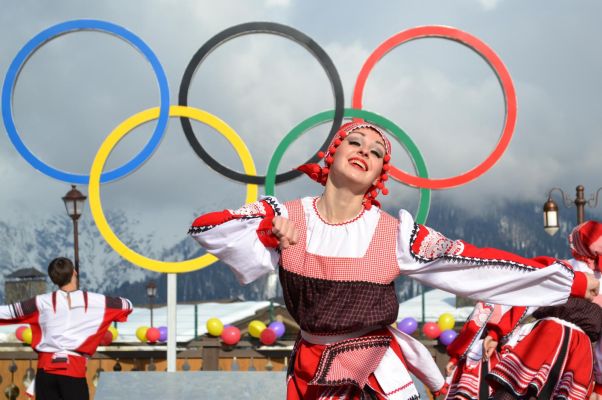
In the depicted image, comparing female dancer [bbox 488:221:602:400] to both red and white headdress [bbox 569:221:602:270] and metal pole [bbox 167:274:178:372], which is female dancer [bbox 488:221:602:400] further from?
metal pole [bbox 167:274:178:372]

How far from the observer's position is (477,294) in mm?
3160

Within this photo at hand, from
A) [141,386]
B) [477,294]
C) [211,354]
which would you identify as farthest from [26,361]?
[477,294]

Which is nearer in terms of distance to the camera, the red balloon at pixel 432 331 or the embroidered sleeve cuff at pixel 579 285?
the embroidered sleeve cuff at pixel 579 285

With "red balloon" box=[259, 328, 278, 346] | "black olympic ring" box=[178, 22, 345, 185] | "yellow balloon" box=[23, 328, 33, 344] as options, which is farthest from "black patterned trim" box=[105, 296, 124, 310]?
"yellow balloon" box=[23, 328, 33, 344]

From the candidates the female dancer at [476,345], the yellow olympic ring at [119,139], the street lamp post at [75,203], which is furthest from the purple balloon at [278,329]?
the street lamp post at [75,203]

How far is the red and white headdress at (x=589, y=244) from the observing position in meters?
4.39

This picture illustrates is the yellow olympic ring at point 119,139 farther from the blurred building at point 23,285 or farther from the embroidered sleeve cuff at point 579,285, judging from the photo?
the blurred building at point 23,285

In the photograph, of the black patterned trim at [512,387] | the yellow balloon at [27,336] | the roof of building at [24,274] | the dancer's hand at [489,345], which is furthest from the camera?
the roof of building at [24,274]

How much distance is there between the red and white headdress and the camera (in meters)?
4.39

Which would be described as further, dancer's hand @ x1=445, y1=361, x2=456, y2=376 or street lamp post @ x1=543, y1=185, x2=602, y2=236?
street lamp post @ x1=543, y1=185, x2=602, y2=236

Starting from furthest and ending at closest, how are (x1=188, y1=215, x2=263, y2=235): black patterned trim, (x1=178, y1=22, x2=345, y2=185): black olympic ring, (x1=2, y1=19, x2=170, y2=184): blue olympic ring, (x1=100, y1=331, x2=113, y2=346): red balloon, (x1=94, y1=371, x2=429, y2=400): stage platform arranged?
(x1=100, y1=331, x2=113, y2=346): red balloon, (x1=178, y1=22, x2=345, y2=185): black olympic ring, (x1=2, y1=19, x2=170, y2=184): blue olympic ring, (x1=94, y1=371, x2=429, y2=400): stage platform, (x1=188, y1=215, x2=263, y2=235): black patterned trim

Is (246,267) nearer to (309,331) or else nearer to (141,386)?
(309,331)

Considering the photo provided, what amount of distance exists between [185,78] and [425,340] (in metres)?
3.27

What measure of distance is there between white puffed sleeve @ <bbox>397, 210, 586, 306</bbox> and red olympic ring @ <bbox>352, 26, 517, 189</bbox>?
3.69 metres
